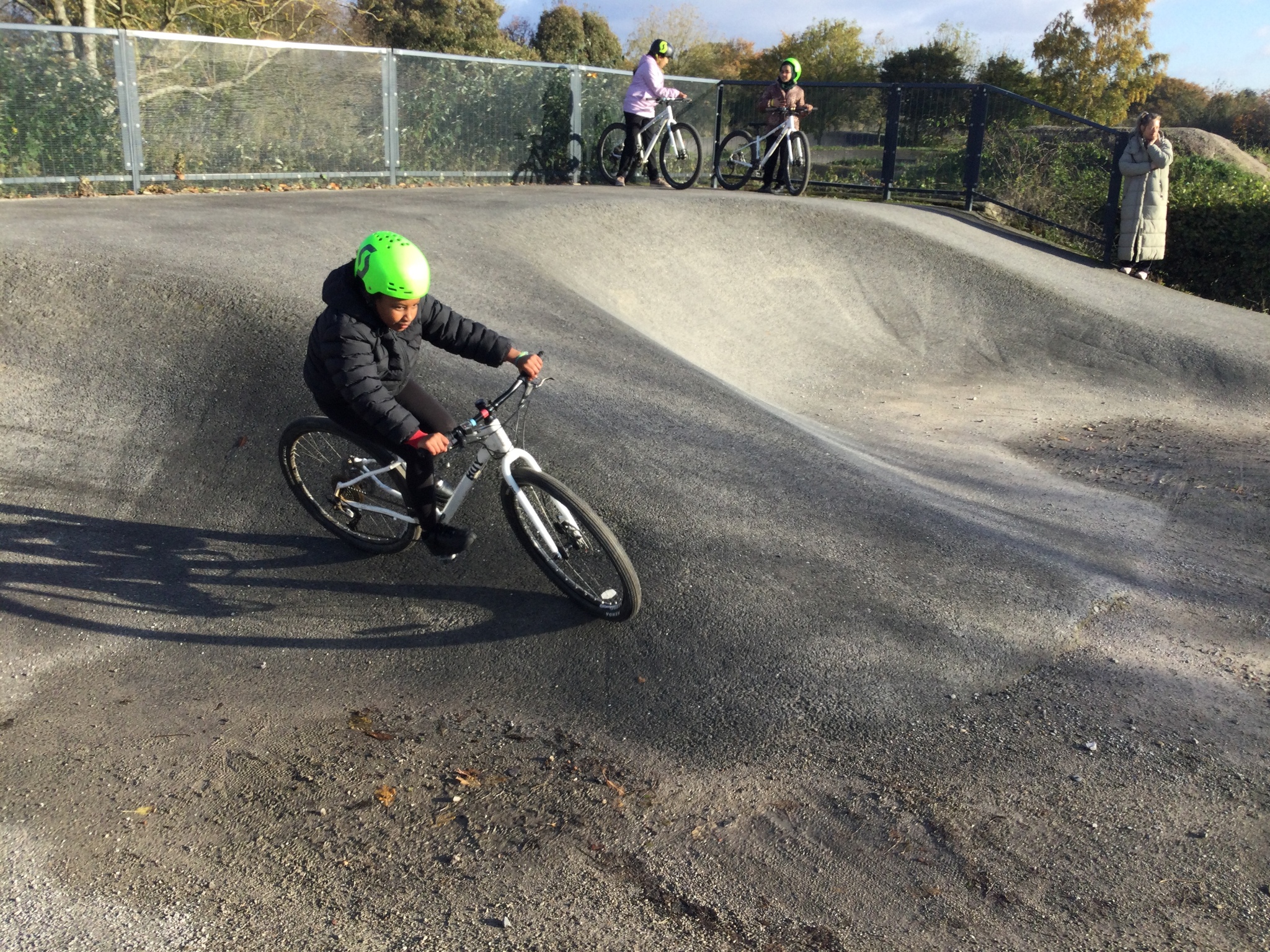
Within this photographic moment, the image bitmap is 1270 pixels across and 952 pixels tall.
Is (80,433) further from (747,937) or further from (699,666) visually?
(747,937)

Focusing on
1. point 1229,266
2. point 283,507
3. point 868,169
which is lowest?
point 283,507

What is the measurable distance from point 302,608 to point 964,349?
29.8 feet

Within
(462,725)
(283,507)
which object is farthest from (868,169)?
(462,725)

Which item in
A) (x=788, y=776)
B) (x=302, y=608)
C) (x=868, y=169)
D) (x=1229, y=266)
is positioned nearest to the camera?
(x=788, y=776)

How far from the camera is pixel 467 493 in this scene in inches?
200

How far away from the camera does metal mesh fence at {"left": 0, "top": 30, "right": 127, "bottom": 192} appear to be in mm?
12055

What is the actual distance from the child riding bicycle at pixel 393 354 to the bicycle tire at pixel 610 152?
11793mm

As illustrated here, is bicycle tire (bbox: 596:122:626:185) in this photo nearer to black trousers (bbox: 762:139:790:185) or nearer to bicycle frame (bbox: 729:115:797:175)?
bicycle frame (bbox: 729:115:797:175)

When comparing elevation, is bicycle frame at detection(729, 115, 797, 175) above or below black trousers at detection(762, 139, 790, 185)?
above

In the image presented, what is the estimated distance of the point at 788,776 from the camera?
3865 mm

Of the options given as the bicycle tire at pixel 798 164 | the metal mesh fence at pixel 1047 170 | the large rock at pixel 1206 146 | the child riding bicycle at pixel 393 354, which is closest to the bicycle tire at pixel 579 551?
the child riding bicycle at pixel 393 354

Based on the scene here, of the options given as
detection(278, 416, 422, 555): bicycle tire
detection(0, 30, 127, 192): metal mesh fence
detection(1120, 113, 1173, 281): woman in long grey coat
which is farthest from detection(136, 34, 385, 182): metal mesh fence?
detection(1120, 113, 1173, 281): woman in long grey coat

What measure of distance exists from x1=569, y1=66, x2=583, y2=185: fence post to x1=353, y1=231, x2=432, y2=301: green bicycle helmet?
12930 millimetres

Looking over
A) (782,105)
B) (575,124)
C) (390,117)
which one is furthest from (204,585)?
(575,124)
